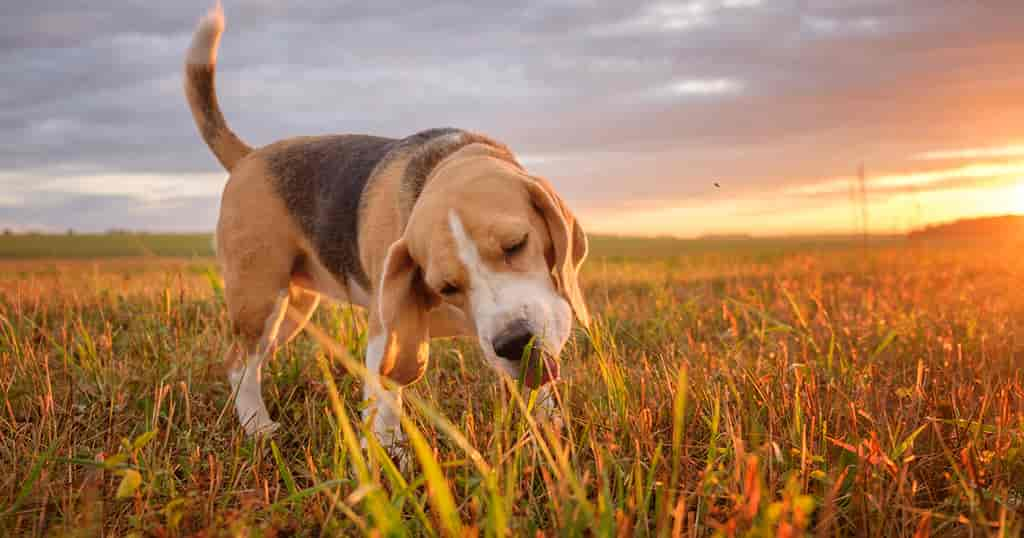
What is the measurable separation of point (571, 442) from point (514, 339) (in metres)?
0.61

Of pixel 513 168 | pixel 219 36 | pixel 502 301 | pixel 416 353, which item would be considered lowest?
pixel 416 353

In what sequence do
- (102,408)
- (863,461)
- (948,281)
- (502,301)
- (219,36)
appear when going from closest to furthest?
(863,461), (502,301), (102,408), (219,36), (948,281)

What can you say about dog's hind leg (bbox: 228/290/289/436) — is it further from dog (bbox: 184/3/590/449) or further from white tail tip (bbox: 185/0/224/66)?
white tail tip (bbox: 185/0/224/66)

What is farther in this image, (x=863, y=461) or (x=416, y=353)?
(x=416, y=353)

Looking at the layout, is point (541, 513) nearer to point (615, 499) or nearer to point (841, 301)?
point (615, 499)

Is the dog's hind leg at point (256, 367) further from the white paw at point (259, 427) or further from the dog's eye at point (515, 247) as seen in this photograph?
the dog's eye at point (515, 247)

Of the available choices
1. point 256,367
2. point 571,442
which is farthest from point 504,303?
point 256,367

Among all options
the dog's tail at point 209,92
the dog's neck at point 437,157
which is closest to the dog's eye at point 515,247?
the dog's neck at point 437,157

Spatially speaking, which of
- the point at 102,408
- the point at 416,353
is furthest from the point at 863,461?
the point at 102,408

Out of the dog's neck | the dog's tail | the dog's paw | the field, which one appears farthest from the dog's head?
the dog's tail

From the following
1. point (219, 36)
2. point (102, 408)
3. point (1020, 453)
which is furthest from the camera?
point (219, 36)

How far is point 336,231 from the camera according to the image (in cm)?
470

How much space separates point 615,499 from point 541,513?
0.26 metres

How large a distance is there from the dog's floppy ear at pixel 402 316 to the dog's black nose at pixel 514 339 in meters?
0.59
